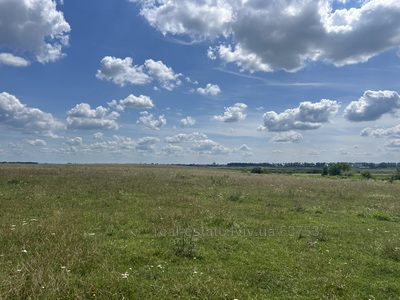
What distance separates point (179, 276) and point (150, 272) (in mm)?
805

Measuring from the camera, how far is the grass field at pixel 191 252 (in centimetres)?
742

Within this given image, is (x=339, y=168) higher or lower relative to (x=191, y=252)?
higher

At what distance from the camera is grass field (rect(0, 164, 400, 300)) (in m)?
7.42

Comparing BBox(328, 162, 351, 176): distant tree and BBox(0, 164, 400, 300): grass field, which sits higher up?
BBox(328, 162, 351, 176): distant tree

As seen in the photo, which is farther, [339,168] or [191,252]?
[339,168]

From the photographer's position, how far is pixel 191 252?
995 cm

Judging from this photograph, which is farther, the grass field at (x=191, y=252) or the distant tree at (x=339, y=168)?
the distant tree at (x=339, y=168)

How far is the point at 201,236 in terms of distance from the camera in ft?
39.7

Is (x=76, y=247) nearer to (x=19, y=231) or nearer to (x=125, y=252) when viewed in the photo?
(x=125, y=252)

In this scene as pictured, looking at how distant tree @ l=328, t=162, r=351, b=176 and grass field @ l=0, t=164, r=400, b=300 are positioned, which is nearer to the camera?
grass field @ l=0, t=164, r=400, b=300

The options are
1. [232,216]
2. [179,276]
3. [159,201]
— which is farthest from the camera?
[159,201]

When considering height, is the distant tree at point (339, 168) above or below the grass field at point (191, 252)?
above

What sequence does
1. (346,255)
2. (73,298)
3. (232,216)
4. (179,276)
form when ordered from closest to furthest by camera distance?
(73,298)
(179,276)
(346,255)
(232,216)

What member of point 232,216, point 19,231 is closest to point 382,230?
point 232,216
